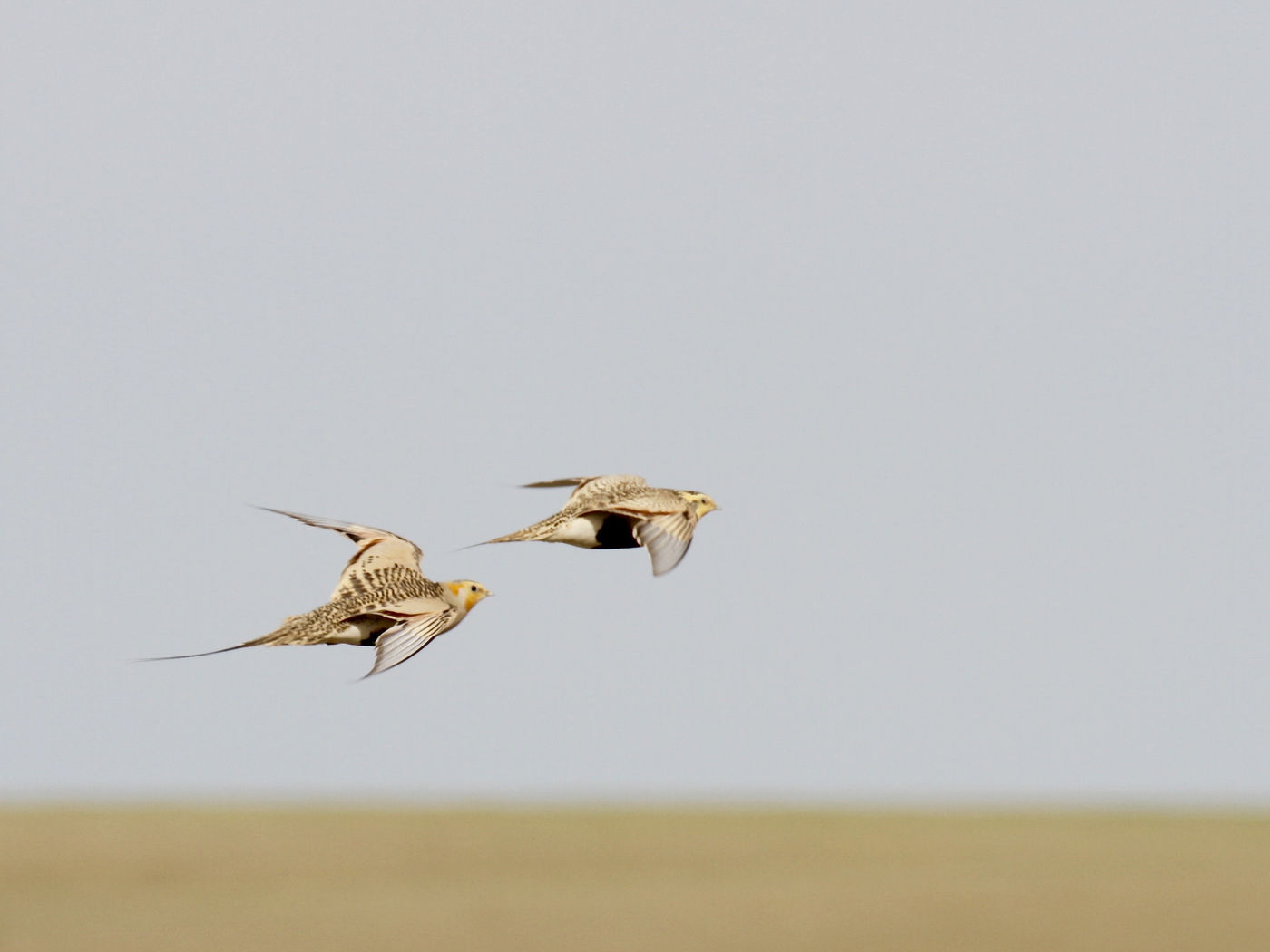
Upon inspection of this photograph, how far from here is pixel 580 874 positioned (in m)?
39.8

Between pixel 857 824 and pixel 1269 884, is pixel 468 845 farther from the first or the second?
pixel 1269 884

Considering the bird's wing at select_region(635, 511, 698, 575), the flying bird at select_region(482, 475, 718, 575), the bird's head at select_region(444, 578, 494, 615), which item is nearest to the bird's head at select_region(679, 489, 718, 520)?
the flying bird at select_region(482, 475, 718, 575)

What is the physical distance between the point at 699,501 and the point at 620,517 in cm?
94

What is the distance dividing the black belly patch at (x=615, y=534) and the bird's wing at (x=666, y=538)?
474mm

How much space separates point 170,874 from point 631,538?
2437cm

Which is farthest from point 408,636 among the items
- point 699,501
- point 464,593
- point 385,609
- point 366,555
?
A: point 699,501

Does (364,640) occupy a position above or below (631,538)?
below

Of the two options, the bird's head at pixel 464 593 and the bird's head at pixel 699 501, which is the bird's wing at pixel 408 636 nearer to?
the bird's head at pixel 464 593

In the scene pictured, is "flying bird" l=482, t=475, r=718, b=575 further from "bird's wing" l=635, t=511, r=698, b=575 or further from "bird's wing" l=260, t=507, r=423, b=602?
"bird's wing" l=260, t=507, r=423, b=602

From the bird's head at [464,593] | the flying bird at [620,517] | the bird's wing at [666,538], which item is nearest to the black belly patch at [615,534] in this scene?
the flying bird at [620,517]

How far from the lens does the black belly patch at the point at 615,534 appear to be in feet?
55.0

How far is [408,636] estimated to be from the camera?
45.6 feet

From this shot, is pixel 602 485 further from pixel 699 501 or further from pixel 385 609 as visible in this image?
pixel 385 609

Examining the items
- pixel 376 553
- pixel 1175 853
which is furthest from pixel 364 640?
pixel 1175 853
